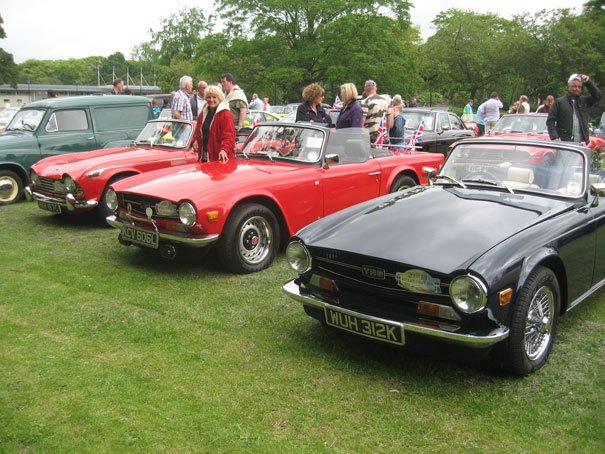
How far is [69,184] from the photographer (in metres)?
7.63

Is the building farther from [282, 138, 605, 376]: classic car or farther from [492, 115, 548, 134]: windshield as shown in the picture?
[282, 138, 605, 376]: classic car

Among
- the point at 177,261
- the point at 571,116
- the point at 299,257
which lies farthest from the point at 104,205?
the point at 571,116

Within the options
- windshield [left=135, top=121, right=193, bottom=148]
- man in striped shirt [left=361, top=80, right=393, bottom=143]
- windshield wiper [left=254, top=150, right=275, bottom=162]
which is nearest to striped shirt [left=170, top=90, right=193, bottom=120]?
windshield [left=135, top=121, right=193, bottom=148]

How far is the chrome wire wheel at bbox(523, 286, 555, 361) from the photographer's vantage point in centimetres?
368

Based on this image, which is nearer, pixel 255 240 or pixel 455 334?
pixel 455 334

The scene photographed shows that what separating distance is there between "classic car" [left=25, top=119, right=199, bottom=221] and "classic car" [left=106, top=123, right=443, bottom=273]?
1521mm

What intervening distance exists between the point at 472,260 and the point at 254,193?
2929mm

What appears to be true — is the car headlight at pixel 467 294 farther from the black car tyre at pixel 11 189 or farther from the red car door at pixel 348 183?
the black car tyre at pixel 11 189

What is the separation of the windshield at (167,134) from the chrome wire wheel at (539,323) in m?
6.12

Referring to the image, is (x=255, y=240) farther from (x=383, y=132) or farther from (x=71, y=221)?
(x=383, y=132)

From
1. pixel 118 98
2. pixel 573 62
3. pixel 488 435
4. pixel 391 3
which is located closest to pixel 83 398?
pixel 488 435

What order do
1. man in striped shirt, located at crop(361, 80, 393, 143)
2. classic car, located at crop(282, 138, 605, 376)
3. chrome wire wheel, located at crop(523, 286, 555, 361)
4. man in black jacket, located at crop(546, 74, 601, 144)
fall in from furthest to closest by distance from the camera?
man in striped shirt, located at crop(361, 80, 393, 143) < man in black jacket, located at crop(546, 74, 601, 144) < chrome wire wheel, located at crop(523, 286, 555, 361) < classic car, located at crop(282, 138, 605, 376)

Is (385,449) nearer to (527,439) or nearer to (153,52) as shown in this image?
(527,439)

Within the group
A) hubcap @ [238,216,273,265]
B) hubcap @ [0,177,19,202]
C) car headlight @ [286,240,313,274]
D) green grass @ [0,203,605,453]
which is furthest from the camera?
hubcap @ [0,177,19,202]
